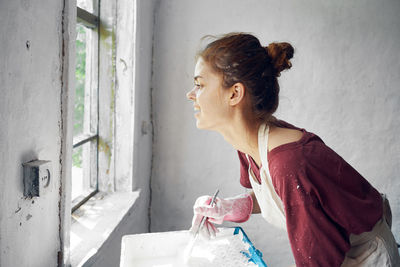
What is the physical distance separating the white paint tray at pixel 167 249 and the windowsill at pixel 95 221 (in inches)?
5.0

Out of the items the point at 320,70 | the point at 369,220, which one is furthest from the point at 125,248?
the point at 320,70

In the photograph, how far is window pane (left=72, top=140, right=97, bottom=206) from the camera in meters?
1.46

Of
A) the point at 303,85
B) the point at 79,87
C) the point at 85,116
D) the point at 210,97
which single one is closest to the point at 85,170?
the point at 85,116

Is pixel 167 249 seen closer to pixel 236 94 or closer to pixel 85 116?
pixel 236 94

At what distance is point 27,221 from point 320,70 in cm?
163

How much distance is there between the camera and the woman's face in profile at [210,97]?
1032mm

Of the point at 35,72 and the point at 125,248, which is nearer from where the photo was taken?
the point at 35,72

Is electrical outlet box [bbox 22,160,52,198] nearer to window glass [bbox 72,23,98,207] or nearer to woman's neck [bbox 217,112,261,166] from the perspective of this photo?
woman's neck [bbox 217,112,261,166]

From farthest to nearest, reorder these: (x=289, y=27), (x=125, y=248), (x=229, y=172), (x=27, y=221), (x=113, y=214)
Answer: (x=229, y=172) < (x=289, y=27) < (x=113, y=214) < (x=125, y=248) < (x=27, y=221)

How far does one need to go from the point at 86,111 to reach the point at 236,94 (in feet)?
2.68

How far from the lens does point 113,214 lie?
1.37 metres

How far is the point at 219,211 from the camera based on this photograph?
114cm

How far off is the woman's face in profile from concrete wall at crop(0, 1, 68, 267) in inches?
16.2

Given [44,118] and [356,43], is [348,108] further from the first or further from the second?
[44,118]
